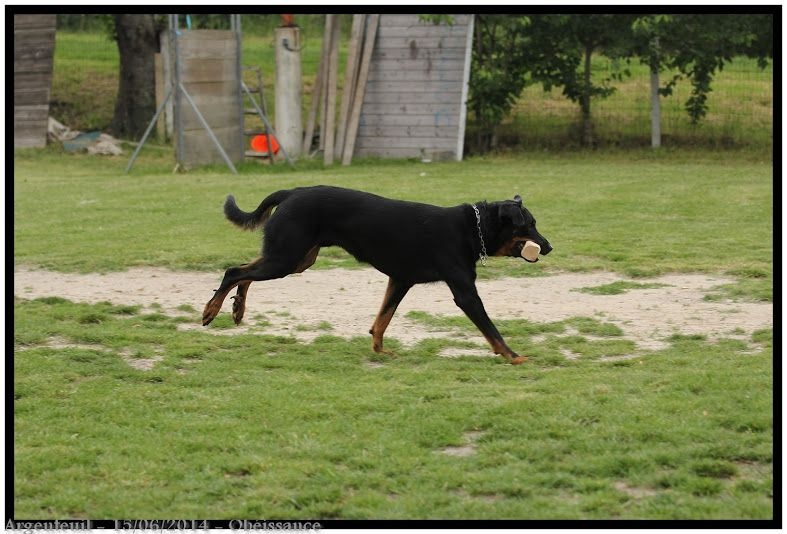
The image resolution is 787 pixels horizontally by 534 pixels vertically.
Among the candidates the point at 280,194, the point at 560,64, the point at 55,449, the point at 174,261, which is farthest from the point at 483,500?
the point at 560,64

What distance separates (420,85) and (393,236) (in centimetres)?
1372

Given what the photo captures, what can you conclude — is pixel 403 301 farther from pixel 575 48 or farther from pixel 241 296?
pixel 575 48

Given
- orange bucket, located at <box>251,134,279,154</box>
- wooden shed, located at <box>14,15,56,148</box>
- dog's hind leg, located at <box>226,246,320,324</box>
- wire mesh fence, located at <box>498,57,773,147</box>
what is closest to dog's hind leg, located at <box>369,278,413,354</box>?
dog's hind leg, located at <box>226,246,320,324</box>

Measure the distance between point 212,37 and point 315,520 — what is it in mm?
15121

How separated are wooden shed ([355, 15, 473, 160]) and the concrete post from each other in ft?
4.61

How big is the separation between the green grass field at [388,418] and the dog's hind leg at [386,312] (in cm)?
10

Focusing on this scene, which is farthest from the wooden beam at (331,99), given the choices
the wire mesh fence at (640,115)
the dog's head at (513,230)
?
the dog's head at (513,230)

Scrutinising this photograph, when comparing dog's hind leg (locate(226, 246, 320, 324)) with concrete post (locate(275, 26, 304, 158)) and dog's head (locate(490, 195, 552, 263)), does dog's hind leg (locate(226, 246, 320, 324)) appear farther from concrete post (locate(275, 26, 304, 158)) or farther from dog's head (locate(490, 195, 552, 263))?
concrete post (locate(275, 26, 304, 158))

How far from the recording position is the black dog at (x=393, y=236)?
6586 mm

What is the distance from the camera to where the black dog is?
659 cm

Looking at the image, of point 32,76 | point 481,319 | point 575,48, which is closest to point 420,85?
point 575,48

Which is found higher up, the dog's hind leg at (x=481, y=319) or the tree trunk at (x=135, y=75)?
the tree trunk at (x=135, y=75)

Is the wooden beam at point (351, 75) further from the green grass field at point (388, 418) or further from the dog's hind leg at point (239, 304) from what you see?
the dog's hind leg at point (239, 304)

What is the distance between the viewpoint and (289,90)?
19750mm
